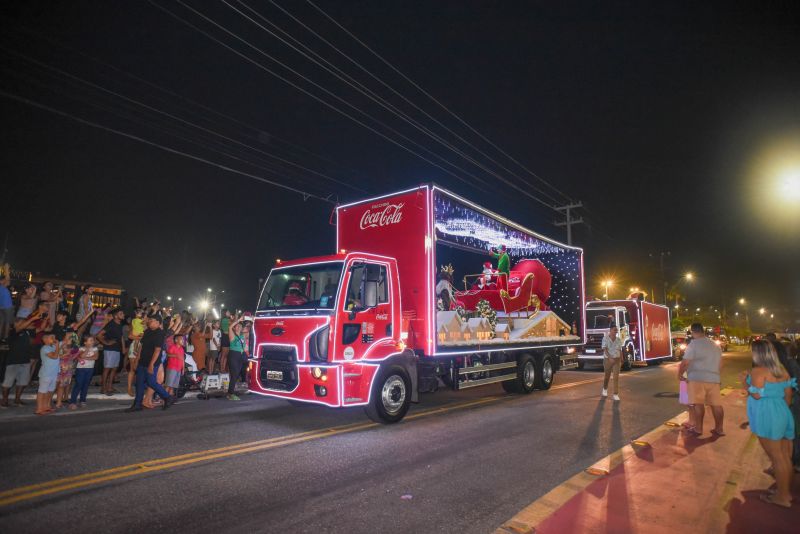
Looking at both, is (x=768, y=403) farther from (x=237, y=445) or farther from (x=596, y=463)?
(x=237, y=445)

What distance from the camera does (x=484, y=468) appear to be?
4.86 metres

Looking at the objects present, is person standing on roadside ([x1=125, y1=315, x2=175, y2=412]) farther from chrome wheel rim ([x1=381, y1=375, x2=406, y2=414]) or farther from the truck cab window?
chrome wheel rim ([x1=381, y1=375, x2=406, y2=414])

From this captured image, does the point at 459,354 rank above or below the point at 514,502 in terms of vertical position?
above

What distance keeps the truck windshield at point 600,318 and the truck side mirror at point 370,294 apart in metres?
14.7

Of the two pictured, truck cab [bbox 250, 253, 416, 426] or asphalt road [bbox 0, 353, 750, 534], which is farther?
truck cab [bbox 250, 253, 416, 426]

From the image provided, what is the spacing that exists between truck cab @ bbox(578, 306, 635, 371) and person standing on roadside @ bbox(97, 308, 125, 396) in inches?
625

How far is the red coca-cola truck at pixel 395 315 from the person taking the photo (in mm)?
6508

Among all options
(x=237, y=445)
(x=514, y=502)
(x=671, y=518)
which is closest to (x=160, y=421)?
(x=237, y=445)

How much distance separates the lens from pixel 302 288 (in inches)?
287

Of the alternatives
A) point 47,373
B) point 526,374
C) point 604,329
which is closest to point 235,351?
point 47,373

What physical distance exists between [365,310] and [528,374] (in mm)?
5806

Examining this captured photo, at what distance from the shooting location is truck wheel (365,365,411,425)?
6.72 metres

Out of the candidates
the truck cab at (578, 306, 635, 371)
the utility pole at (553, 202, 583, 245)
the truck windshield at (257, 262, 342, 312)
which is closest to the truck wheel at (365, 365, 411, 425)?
the truck windshield at (257, 262, 342, 312)

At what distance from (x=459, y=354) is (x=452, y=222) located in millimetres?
2593
